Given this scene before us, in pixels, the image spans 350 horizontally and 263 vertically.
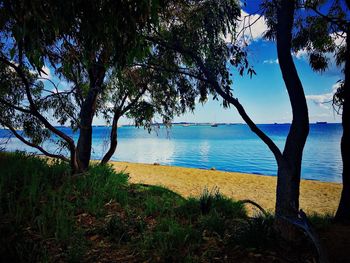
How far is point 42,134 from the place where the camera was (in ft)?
31.7

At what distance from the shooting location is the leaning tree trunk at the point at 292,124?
434 cm

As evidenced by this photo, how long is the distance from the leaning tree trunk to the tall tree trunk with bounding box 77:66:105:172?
5.33 m

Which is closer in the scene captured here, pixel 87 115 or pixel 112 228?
pixel 112 228

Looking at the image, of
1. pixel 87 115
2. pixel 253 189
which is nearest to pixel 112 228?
pixel 87 115

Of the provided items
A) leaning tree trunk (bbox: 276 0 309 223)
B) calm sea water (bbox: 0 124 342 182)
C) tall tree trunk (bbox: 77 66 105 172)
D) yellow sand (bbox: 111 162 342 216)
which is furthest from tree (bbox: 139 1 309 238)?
yellow sand (bbox: 111 162 342 216)

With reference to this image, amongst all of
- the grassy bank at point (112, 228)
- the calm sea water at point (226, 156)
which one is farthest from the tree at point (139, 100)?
the grassy bank at point (112, 228)

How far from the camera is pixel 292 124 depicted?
440 cm

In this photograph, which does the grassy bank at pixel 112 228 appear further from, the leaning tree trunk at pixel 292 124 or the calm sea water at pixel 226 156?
the calm sea water at pixel 226 156

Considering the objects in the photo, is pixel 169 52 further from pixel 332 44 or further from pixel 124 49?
pixel 332 44

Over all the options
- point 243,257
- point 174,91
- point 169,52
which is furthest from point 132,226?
point 174,91

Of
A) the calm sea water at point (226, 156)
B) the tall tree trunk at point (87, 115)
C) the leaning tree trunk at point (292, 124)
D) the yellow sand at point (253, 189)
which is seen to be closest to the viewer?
the leaning tree trunk at point (292, 124)

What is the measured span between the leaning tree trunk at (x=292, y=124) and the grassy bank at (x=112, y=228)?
1.65 ft

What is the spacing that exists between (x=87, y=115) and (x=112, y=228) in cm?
452

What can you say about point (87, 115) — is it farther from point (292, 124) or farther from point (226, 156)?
point (226, 156)
